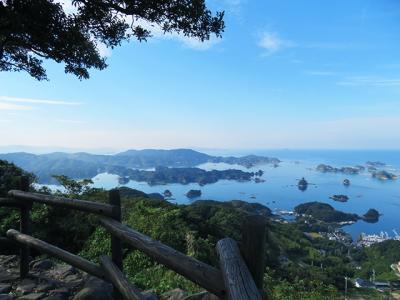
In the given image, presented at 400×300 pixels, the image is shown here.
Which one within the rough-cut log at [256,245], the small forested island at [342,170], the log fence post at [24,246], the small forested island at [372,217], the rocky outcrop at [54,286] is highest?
the rough-cut log at [256,245]

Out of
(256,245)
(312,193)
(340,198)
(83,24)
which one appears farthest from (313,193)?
(256,245)

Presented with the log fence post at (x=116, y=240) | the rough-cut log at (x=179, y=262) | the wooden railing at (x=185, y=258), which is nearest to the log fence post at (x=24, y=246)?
the wooden railing at (x=185, y=258)

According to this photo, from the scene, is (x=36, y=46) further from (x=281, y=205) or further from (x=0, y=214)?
(x=281, y=205)

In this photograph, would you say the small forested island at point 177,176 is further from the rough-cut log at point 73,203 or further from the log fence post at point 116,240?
the log fence post at point 116,240

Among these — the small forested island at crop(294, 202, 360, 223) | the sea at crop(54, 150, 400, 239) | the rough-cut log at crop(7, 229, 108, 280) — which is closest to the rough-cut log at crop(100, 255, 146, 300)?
the rough-cut log at crop(7, 229, 108, 280)

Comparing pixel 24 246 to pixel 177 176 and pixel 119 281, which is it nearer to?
pixel 119 281

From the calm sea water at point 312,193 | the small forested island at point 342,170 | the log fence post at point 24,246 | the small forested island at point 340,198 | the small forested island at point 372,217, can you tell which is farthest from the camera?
the small forested island at point 342,170
